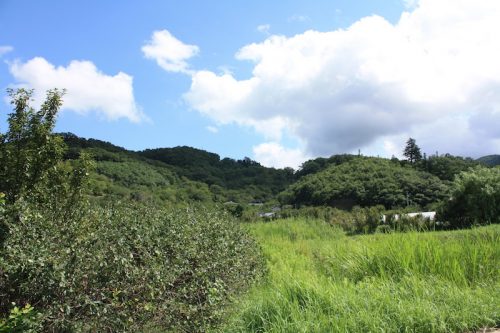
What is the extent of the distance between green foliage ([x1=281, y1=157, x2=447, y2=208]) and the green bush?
64041 millimetres

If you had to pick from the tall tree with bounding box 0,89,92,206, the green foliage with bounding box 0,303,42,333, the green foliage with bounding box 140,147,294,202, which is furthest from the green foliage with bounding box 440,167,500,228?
the green foliage with bounding box 140,147,294,202

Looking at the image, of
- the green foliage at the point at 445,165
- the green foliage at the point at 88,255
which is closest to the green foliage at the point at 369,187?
the green foliage at the point at 445,165

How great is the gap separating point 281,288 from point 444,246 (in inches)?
113

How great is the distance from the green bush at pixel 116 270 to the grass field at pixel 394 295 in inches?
32.4

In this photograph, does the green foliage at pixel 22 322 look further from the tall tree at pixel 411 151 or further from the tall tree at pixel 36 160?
the tall tree at pixel 411 151

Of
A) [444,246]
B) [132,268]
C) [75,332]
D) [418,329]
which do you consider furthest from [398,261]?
[75,332]

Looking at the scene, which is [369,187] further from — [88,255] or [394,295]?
[88,255]

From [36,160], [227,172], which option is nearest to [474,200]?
[36,160]

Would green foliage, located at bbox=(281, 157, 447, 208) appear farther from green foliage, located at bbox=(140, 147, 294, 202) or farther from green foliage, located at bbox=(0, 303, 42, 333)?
green foliage, located at bbox=(0, 303, 42, 333)

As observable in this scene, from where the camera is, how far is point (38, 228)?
4645mm

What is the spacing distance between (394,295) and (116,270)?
284 cm

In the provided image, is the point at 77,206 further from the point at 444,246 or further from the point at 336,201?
the point at 336,201

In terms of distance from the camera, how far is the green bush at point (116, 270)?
13.7 feet

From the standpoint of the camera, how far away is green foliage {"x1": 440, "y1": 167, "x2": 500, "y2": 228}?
25.2 meters
